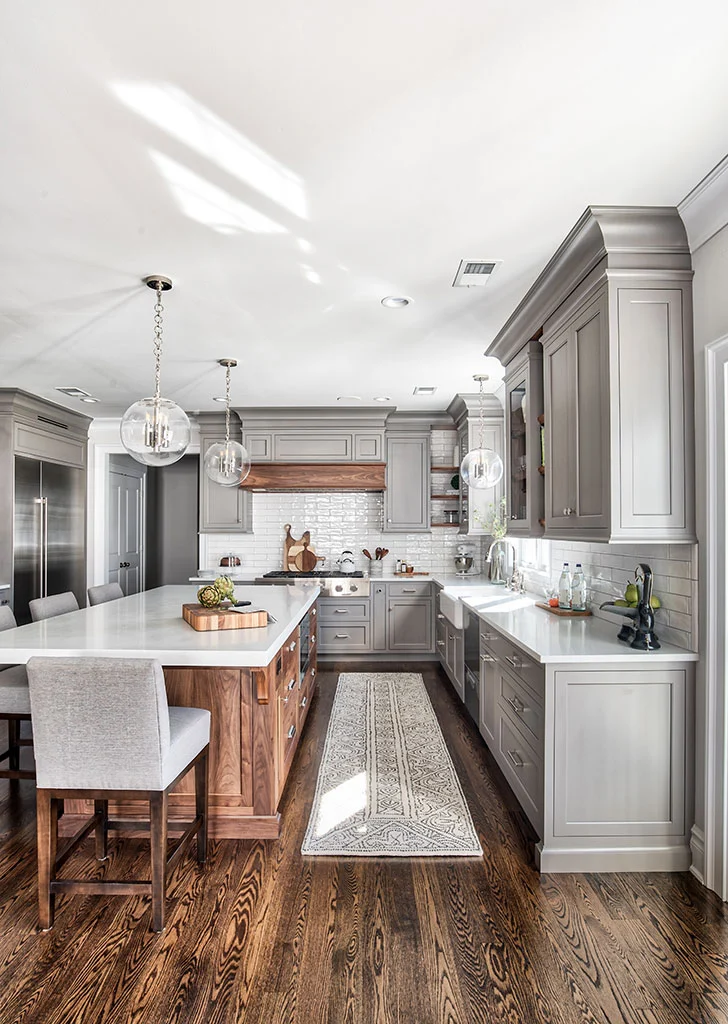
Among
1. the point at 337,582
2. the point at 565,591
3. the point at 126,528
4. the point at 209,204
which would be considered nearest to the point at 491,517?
the point at 337,582

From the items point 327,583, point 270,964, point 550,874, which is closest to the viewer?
point 270,964

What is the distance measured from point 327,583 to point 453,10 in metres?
5.03

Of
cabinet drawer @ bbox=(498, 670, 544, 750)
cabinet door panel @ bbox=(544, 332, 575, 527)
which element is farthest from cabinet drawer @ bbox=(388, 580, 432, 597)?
cabinet door panel @ bbox=(544, 332, 575, 527)

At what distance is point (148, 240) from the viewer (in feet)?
8.39

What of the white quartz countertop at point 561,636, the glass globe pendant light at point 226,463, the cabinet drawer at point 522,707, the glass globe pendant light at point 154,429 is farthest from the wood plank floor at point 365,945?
the glass globe pendant light at point 226,463

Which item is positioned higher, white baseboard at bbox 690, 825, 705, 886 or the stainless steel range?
the stainless steel range

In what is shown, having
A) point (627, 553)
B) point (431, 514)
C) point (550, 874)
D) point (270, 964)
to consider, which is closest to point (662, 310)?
point (627, 553)

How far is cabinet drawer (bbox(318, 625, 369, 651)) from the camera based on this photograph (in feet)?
19.9

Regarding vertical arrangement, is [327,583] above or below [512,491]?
below

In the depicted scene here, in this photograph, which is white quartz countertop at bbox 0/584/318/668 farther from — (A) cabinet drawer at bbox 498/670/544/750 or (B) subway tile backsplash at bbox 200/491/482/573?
(B) subway tile backsplash at bbox 200/491/482/573

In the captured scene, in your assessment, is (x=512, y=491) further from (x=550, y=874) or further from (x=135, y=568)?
(x=135, y=568)

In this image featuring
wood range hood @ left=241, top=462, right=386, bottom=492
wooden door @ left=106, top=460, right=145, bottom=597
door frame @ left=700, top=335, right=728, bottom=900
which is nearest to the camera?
door frame @ left=700, top=335, right=728, bottom=900

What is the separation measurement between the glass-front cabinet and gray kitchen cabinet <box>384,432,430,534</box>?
2.28 metres

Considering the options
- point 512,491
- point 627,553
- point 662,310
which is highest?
point 662,310
